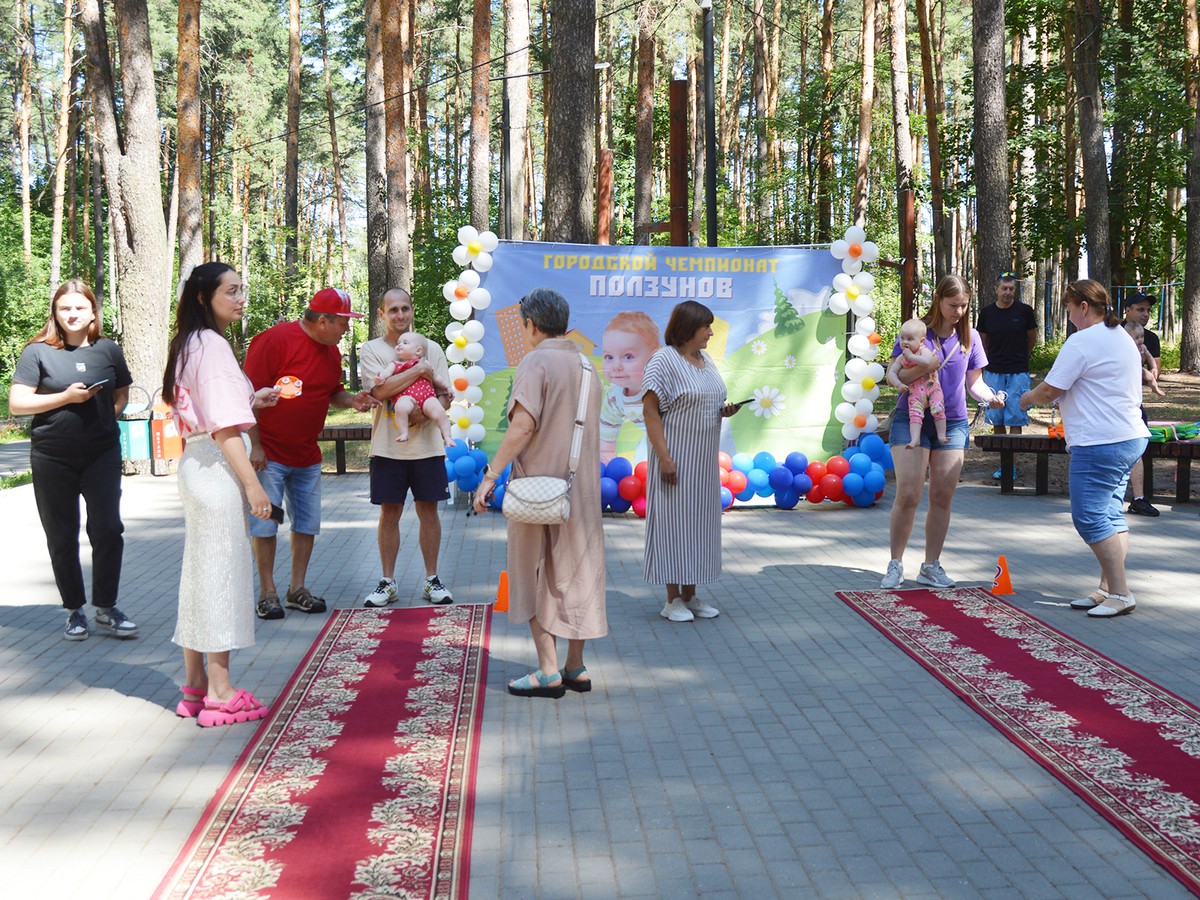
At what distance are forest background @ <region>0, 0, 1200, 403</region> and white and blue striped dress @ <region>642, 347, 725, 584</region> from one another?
5962mm

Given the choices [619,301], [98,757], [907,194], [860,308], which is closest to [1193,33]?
[907,194]

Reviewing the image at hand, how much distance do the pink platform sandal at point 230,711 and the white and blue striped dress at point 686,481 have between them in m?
2.67

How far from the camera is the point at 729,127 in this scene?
156 feet

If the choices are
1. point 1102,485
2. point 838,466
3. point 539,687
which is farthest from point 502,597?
point 838,466

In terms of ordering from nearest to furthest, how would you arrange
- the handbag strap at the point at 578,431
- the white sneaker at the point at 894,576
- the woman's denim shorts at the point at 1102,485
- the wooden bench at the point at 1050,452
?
the handbag strap at the point at 578,431 < the woman's denim shorts at the point at 1102,485 < the white sneaker at the point at 894,576 < the wooden bench at the point at 1050,452

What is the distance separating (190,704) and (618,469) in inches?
241

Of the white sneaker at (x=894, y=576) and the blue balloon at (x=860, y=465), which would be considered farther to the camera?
the blue balloon at (x=860, y=465)

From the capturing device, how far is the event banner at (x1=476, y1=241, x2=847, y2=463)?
1119cm

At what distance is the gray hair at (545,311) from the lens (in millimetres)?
5348

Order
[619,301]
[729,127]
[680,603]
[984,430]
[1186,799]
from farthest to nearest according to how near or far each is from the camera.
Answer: [729,127] → [984,430] → [619,301] → [680,603] → [1186,799]

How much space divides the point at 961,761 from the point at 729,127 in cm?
4534

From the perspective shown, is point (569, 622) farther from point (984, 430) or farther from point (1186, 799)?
point (984, 430)

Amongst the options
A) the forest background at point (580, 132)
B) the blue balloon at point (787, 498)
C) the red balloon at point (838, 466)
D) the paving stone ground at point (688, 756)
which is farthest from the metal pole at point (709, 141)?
the paving stone ground at point (688, 756)

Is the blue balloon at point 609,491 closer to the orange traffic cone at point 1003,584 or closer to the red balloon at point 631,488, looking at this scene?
the red balloon at point 631,488
